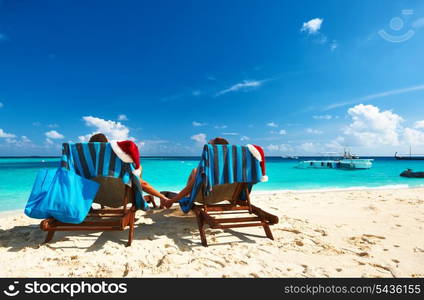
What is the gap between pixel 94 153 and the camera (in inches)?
115

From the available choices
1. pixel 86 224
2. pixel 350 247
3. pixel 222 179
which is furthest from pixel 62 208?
pixel 350 247

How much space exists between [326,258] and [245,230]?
1.25 metres

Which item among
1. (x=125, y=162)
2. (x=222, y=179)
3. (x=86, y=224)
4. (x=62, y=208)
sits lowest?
(x=86, y=224)

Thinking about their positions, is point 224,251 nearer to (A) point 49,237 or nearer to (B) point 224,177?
(B) point 224,177

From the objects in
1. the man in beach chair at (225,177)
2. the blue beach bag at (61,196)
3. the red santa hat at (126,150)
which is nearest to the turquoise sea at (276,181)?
the blue beach bag at (61,196)

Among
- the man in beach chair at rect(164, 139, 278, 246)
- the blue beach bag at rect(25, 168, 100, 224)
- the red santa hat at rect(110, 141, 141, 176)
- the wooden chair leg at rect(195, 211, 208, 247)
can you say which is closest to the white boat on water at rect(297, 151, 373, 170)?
the man in beach chair at rect(164, 139, 278, 246)

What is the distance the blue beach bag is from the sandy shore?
46 cm

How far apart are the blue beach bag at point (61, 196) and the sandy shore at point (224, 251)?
0.46 metres

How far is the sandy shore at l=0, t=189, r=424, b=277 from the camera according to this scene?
2111mm

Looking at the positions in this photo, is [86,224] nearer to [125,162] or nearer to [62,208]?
[62,208]

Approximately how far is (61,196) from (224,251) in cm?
210

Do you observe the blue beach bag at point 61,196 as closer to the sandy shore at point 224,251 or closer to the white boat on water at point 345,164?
the sandy shore at point 224,251

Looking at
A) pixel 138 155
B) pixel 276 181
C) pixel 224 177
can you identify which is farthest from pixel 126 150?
pixel 276 181

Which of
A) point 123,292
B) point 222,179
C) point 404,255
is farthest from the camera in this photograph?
point 222,179
